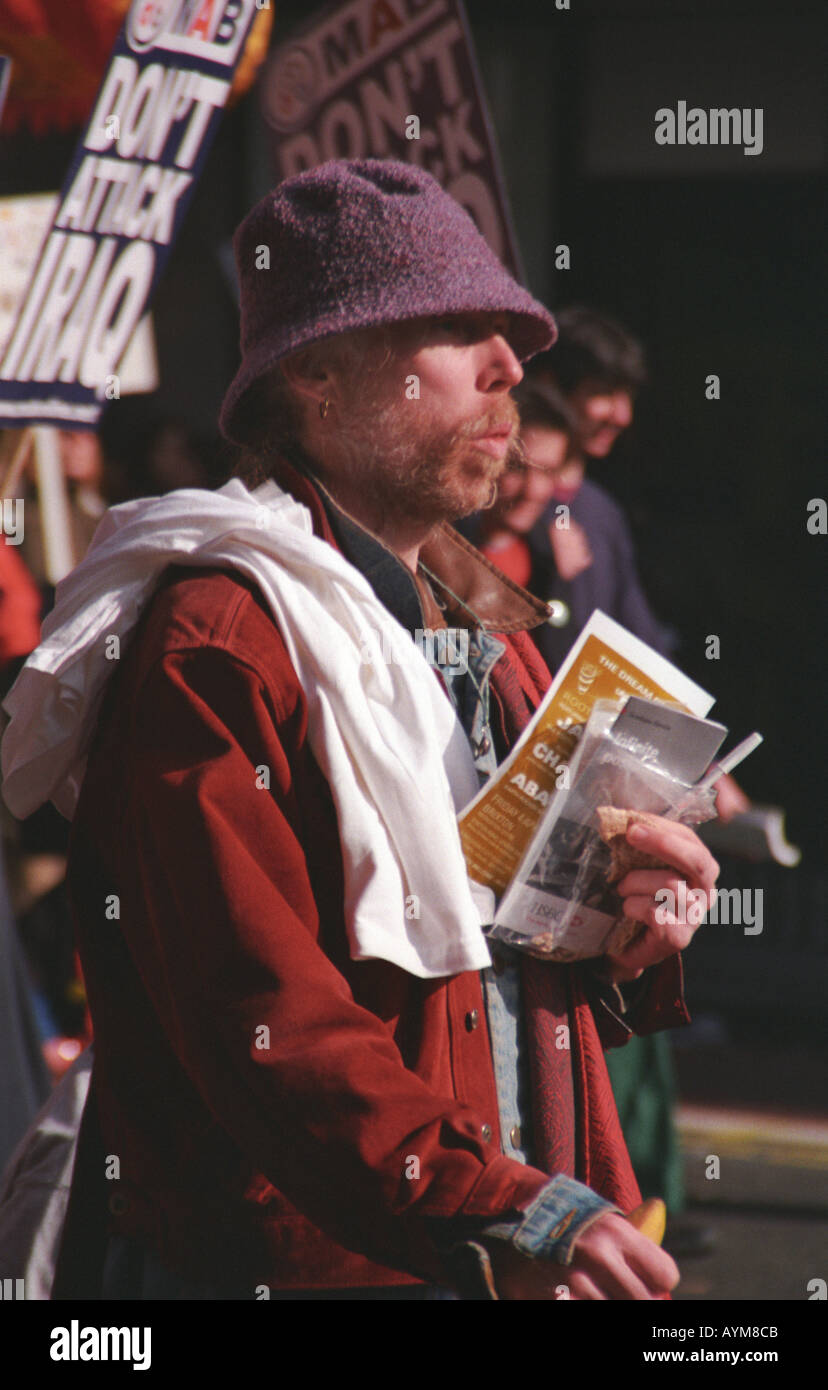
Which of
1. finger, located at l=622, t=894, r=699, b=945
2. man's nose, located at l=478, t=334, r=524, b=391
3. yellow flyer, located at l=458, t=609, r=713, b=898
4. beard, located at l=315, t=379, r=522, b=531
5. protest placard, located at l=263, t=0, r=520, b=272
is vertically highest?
protest placard, located at l=263, t=0, r=520, b=272

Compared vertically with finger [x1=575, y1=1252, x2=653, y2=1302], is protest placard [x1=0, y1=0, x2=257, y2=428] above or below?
above

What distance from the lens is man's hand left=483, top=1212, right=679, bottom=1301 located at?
1.64 m

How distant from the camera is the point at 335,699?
1.90 meters

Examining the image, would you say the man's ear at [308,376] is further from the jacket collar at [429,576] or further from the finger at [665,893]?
the finger at [665,893]

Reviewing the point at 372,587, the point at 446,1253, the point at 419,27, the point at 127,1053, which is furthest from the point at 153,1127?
the point at 419,27

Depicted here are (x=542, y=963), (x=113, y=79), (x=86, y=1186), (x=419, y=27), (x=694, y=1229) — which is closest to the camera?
(x=86, y=1186)

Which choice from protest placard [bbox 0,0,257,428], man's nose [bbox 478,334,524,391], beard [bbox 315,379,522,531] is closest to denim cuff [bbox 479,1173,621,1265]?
beard [bbox 315,379,522,531]

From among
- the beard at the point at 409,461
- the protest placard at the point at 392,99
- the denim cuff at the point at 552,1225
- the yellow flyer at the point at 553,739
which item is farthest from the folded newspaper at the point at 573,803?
the protest placard at the point at 392,99

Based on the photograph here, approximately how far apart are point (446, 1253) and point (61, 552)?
11.7 ft

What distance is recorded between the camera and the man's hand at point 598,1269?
1641 millimetres

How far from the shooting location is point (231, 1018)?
1713mm

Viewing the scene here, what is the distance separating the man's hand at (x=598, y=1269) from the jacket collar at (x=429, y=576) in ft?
2.73

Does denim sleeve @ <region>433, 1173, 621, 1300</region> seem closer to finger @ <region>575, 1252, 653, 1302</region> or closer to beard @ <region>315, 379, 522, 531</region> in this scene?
finger @ <region>575, 1252, 653, 1302</region>
